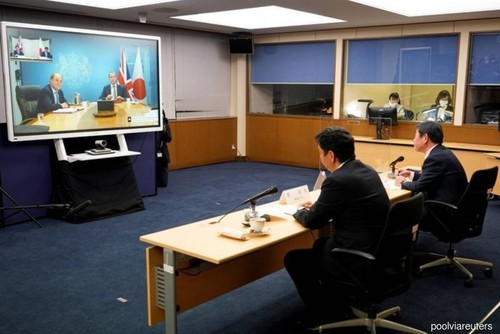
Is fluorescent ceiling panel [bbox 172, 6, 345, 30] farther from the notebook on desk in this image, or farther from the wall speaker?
the notebook on desk

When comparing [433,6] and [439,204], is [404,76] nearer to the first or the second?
[433,6]

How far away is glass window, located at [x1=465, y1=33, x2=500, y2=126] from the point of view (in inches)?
263

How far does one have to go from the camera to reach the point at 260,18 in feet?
25.1

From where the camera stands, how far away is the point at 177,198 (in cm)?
627

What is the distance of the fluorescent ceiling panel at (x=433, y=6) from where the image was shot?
599 cm

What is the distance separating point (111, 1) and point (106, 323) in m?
4.46

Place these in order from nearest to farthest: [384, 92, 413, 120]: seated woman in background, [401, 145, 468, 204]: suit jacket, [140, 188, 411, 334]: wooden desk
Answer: [140, 188, 411, 334]: wooden desk, [401, 145, 468, 204]: suit jacket, [384, 92, 413, 120]: seated woman in background

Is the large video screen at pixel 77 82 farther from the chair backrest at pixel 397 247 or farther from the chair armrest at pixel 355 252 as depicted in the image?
the chair backrest at pixel 397 247

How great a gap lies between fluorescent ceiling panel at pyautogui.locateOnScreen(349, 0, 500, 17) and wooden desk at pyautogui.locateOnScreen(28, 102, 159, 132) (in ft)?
9.79

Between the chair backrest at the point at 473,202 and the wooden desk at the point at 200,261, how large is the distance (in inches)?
53.3

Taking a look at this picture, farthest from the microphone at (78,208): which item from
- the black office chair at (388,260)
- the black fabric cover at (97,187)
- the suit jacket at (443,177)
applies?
the suit jacket at (443,177)

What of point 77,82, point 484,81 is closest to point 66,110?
point 77,82

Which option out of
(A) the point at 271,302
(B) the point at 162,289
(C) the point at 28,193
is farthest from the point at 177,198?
(B) the point at 162,289

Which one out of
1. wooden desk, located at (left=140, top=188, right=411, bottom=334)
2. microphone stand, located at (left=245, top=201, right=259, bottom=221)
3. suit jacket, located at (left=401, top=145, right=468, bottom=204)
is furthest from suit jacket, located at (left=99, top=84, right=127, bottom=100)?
suit jacket, located at (left=401, top=145, right=468, bottom=204)
